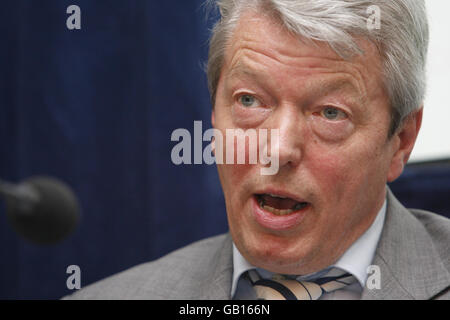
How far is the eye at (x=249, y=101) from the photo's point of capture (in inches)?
52.4

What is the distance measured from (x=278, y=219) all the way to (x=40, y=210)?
2.31 feet

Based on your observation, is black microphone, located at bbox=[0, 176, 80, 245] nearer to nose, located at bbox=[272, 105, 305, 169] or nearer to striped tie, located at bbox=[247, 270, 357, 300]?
nose, located at bbox=[272, 105, 305, 169]

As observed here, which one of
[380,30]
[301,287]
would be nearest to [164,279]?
[301,287]

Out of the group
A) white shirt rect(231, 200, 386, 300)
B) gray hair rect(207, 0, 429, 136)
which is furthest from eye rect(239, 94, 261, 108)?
white shirt rect(231, 200, 386, 300)

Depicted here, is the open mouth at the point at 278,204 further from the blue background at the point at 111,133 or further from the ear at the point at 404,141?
the blue background at the point at 111,133

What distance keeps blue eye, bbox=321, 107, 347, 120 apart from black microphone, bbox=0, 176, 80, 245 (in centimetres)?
71

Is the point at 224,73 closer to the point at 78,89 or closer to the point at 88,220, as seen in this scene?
the point at 78,89

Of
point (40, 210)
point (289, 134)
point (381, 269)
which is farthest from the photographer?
point (381, 269)

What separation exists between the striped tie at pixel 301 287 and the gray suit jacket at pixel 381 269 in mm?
77

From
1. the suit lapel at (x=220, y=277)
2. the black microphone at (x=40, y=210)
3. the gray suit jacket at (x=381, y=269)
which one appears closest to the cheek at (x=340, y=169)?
the gray suit jacket at (x=381, y=269)

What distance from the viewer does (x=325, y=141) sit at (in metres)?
1.30

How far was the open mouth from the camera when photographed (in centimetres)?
131

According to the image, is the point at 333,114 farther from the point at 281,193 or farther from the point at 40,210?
the point at 40,210

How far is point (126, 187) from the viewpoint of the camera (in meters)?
1.88
